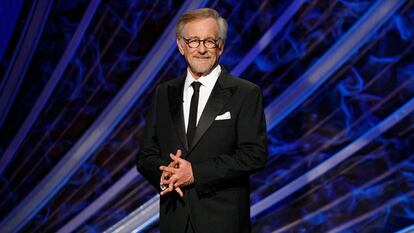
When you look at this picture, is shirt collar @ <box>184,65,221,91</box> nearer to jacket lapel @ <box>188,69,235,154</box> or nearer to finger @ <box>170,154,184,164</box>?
jacket lapel @ <box>188,69,235,154</box>

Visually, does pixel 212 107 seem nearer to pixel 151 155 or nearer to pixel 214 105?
pixel 214 105

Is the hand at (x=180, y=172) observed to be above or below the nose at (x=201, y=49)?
below

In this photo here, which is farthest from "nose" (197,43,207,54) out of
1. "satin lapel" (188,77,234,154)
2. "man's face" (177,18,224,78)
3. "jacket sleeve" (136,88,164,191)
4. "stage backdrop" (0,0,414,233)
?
"stage backdrop" (0,0,414,233)

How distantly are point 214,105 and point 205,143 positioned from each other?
0.36 ft

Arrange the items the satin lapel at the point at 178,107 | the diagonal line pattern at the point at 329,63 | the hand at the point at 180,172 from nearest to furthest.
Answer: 1. the hand at the point at 180,172
2. the satin lapel at the point at 178,107
3. the diagonal line pattern at the point at 329,63

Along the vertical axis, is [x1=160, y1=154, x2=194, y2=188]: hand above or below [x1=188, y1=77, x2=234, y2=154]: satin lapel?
below

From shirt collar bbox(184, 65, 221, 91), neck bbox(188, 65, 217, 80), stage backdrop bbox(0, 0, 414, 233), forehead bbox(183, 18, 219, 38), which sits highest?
forehead bbox(183, 18, 219, 38)

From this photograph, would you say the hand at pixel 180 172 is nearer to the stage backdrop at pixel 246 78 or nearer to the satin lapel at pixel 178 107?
the satin lapel at pixel 178 107

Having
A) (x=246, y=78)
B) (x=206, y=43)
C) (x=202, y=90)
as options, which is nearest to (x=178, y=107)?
(x=202, y=90)

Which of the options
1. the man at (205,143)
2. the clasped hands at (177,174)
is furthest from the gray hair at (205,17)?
the clasped hands at (177,174)

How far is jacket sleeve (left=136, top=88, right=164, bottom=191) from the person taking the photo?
1.84 m

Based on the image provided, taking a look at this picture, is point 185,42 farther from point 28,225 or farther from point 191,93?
point 28,225

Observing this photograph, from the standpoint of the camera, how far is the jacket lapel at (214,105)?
71.8 inches

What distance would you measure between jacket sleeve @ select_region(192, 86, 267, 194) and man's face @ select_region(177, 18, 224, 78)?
5.4 inches
